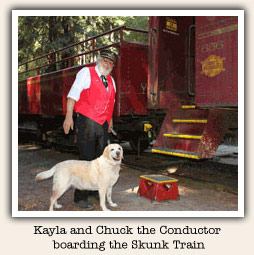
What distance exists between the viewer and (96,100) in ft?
13.0

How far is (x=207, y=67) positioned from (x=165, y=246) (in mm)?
3147

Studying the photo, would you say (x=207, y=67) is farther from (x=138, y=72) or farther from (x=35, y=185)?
(x=35, y=185)

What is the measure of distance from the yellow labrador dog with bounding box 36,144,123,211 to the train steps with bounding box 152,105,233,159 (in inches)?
64.6

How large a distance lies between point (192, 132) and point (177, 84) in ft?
5.16

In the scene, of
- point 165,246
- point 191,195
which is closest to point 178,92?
point 191,195

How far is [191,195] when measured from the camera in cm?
484

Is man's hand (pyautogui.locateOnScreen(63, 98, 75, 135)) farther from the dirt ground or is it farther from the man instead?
the dirt ground

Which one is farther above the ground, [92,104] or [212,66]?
[212,66]

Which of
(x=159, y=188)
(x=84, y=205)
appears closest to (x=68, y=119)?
→ (x=84, y=205)

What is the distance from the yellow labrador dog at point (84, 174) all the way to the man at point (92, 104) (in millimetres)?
349

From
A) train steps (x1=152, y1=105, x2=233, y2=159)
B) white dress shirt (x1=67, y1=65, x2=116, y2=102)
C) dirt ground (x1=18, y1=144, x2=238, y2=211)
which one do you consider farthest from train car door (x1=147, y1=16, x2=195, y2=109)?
white dress shirt (x1=67, y1=65, x2=116, y2=102)

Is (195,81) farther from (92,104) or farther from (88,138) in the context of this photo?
(88,138)

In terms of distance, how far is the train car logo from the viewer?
4.90 m

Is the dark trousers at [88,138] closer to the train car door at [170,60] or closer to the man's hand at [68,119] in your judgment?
the man's hand at [68,119]
